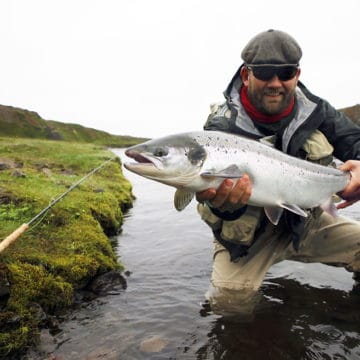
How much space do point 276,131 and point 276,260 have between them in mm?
1733

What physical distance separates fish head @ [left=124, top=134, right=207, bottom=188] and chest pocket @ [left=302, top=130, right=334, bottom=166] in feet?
6.07

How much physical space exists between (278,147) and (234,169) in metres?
1.30

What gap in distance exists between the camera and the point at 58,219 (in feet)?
23.5

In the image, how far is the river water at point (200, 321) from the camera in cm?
448

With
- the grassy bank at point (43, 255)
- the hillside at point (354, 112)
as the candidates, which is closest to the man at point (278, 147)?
the grassy bank at point (43, 255)

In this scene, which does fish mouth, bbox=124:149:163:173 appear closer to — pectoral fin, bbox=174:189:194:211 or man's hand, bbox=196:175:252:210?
pectoral fin, bbox=174:189:194:211

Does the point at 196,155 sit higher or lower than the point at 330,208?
higher

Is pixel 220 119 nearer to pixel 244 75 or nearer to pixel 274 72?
pixel 244 75

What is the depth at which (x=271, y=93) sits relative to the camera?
469 centimetres

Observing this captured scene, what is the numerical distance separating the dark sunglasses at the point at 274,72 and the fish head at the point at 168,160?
152 centimetres

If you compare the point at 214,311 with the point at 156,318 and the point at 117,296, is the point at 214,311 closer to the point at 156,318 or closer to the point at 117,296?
the point at 156,318

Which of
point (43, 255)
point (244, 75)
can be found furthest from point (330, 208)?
point (43, 255)

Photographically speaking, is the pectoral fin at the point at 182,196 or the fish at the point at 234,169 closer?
the fish at the point at 234,169

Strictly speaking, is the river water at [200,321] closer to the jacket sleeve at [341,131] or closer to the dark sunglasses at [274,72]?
the jacket sleeve at [341,131]
